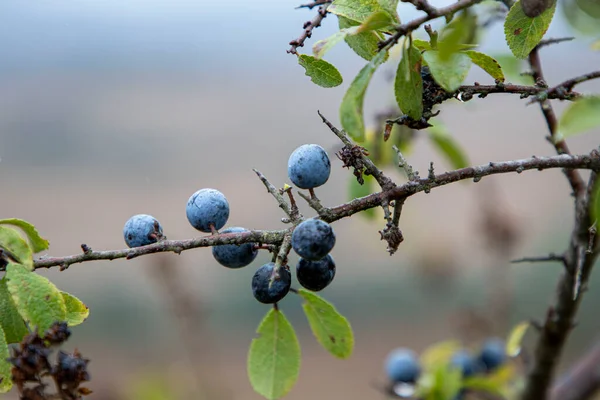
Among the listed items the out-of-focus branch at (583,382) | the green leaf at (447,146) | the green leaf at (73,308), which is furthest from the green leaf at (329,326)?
the green leaf at (447,146)

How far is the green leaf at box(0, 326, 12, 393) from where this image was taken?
112cm

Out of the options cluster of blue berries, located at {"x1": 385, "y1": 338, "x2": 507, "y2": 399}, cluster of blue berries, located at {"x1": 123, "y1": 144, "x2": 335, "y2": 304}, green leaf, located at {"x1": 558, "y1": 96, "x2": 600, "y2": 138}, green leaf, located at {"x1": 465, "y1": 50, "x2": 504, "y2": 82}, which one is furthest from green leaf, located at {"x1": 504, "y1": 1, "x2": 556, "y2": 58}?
cluster of blue berries, located at {"x1": 385, "y1": 338, "x2": 507, "y2": 399}

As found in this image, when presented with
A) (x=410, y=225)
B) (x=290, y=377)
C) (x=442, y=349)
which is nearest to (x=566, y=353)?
(x=410, y=225)

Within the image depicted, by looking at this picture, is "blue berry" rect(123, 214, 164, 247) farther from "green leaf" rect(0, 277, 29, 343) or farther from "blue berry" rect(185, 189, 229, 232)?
"green leaf" rect(0, 277, 29, 343)

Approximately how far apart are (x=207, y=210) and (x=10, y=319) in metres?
0.40

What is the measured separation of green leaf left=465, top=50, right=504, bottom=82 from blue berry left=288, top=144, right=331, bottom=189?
328mm

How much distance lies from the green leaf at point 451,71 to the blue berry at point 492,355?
2.22m

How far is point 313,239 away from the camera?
1.06 metres

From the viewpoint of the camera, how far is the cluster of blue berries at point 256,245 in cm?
117

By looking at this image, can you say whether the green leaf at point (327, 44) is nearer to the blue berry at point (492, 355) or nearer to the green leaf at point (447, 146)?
the green leaf at point (447, 146)

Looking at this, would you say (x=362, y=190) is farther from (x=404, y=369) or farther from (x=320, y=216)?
(x=320, y=216)

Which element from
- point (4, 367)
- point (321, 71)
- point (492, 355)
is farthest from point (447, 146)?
point (4, 367)

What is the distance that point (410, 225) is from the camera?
194 inches

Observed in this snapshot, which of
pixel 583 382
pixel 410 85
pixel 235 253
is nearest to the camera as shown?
pixel 410 85
